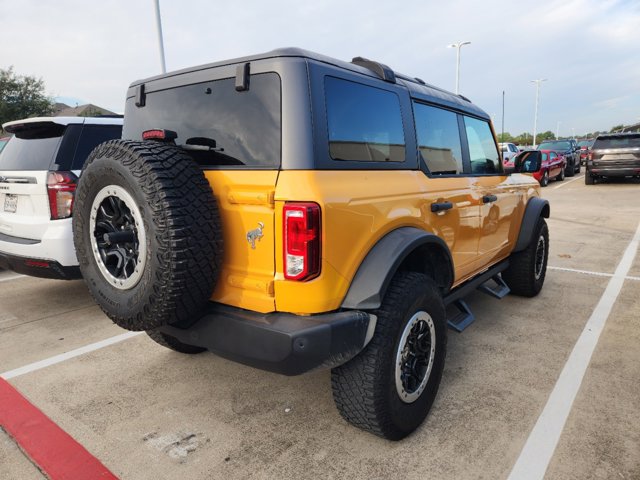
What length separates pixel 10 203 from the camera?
13.7 feet

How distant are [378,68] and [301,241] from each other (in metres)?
1.27

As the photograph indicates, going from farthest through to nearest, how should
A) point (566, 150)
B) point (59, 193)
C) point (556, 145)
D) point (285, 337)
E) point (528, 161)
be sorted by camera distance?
1. point (556, 145)
2. point (566, 150)
3. point (528, 161)
4. point (59, 193)
5. point (285, 337)

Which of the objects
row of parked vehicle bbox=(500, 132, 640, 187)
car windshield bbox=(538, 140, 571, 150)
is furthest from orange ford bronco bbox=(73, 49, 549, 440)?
car windshield bbox=(538, 140, 571, 150)

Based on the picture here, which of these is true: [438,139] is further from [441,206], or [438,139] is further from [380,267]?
[380,267]

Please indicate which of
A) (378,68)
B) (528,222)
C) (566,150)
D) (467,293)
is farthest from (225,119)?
(566,150)

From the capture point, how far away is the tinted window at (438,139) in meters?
2.85

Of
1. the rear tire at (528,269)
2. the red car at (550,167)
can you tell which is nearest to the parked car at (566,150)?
the red car at (550,167)

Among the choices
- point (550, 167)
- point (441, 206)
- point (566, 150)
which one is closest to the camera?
point (441, 206)

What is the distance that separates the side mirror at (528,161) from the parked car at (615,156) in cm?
1398

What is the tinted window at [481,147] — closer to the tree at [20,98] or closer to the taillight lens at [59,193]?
the taillight lens at [59,193]

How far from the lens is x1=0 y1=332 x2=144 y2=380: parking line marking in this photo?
3174 mm

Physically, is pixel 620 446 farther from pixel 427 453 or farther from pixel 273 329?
pixel 273 329

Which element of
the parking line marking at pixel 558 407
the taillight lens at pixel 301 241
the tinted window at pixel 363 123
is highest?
the tinted window at pixel 363 123

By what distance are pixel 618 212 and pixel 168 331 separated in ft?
36.5
